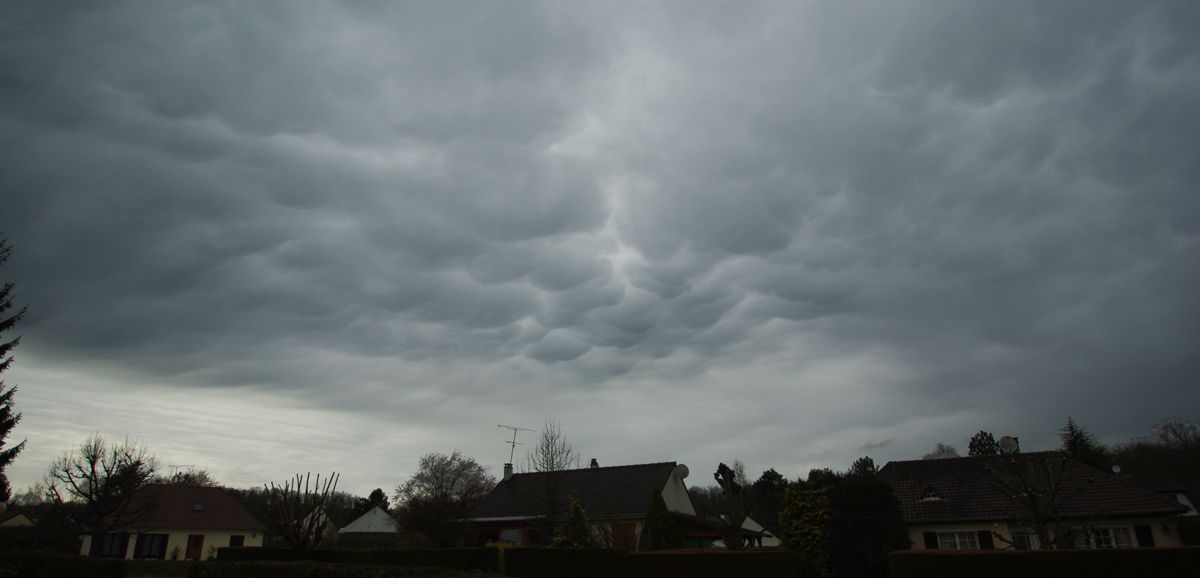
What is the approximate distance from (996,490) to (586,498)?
918 inches

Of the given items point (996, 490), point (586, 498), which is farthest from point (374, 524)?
point (996, 490)

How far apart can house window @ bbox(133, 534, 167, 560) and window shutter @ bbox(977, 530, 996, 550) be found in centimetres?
5355

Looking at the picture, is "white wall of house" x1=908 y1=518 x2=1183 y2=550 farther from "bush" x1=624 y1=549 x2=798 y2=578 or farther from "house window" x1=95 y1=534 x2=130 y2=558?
"house window" x1=95 y1=534 x2=130 y2=558

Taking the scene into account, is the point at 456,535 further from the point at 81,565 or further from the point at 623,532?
the point at 81,565

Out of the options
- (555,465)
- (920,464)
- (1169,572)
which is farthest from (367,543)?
(1169,572)

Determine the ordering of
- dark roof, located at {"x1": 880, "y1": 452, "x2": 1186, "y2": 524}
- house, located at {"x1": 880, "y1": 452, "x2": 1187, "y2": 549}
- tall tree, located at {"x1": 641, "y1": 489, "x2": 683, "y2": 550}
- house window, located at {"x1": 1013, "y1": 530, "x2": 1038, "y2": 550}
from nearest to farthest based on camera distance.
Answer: house, located at {"x1": 880, "y1": 452, "x2": 1187, "y2": 549}
dark roof, located at {"x1": 880, "y1": 452, "x2": 1186, "y2": 524}
house window, located at {"x1": 1013, "y1": 530, "x2": 1038, "y2": 550}
tall tree, located at {"x1": 641, "y1": 489, "x2": 683, "y2": 550}

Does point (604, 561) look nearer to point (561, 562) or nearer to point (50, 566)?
point (561, 562)

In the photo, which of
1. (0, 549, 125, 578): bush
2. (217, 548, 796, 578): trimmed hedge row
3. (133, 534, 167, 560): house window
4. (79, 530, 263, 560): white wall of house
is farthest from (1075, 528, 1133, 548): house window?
(133, 534, 167, 560): house window

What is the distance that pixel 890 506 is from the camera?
2558cm

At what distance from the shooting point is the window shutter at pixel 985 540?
31.2 metres

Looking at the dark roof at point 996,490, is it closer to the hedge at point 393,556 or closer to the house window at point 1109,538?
the house window at point 1109,538

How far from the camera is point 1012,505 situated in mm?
30750

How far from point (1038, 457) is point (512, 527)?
96.9ft

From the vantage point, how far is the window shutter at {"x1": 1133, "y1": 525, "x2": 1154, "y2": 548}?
2875cm
